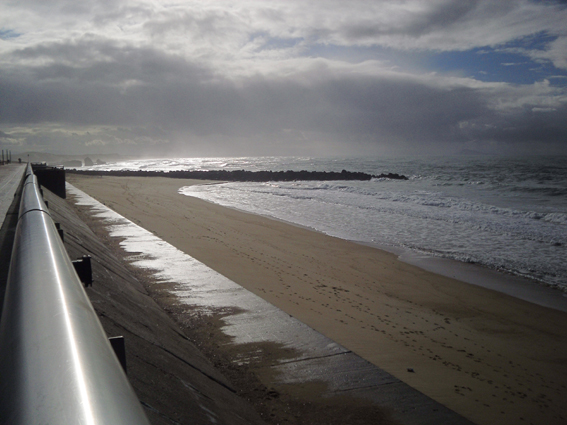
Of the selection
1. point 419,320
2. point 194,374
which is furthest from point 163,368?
point 419,320

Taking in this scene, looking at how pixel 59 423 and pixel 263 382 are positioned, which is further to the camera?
pixel 263 382

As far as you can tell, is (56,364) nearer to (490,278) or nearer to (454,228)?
(490,278)

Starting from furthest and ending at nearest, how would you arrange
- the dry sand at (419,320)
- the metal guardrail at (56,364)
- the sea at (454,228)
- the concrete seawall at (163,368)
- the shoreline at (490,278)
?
the sea at (454,228)
the shoreline at (490,278)
the dry sand at (419,320)
the concrete seawall at (163,368)
the metal guardrail at (56,364)

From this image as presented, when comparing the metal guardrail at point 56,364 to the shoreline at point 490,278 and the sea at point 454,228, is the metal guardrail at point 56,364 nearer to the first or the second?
the shoreline at point 490,278

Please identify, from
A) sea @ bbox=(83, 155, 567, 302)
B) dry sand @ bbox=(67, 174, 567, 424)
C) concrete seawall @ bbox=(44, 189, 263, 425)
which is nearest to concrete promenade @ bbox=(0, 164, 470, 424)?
concrete seawall @ bbox=(44, 189, 263, 425)

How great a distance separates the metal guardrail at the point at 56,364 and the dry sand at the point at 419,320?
12.6ft

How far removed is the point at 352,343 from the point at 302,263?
14.7 feet

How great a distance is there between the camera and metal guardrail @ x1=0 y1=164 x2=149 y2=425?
58 centimetres

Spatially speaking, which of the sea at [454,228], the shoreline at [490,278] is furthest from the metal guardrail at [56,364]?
the sea at [454,228]

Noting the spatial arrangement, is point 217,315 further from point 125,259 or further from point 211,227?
point 211,227

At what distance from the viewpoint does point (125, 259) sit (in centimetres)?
684

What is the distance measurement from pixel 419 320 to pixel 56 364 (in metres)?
6.24

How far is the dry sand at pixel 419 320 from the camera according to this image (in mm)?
4277

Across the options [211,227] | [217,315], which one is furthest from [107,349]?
[211,227]
